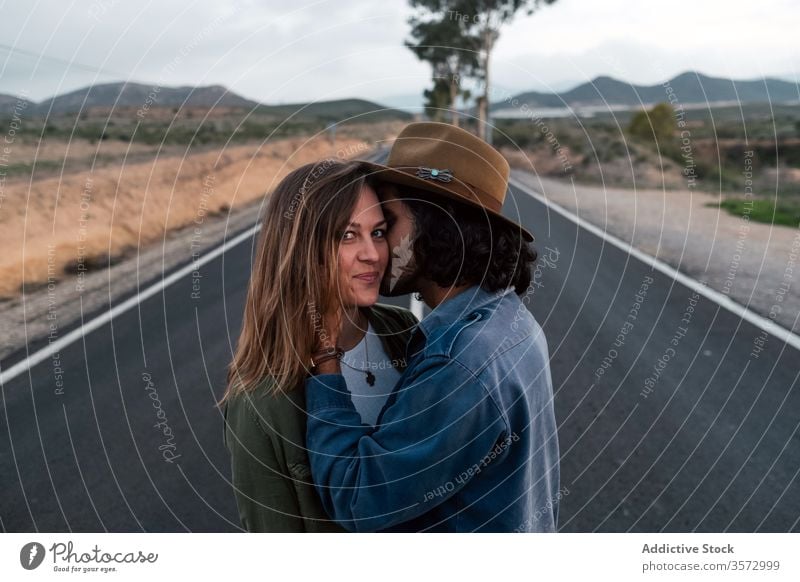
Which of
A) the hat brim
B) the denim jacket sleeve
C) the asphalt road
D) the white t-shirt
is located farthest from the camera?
the asphalt road

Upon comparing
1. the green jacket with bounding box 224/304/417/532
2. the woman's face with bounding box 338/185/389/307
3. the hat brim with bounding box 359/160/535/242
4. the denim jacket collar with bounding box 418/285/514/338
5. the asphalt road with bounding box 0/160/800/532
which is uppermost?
the hat brim with bounding box 359/160/535/242

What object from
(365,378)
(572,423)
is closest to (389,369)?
(365,378)

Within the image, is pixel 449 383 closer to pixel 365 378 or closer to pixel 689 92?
pixel 365 378

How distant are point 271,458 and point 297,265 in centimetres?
35

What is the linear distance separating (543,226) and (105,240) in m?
4.57

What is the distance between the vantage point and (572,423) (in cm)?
365

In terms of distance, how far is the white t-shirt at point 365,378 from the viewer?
58.5 inches

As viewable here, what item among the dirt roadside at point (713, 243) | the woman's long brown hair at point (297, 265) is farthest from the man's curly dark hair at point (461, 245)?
the dirt roadside at point (713, 243)

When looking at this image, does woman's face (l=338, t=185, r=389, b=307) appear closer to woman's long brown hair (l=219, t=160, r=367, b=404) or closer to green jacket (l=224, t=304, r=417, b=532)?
woman's long brown hair (l=219, t=160, r=367, b=404)

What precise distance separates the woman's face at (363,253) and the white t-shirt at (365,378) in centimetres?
13

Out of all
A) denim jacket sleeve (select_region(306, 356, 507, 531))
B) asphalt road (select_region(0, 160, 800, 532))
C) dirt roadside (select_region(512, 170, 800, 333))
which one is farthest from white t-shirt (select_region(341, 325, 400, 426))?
dirt roadside (select_region(512, 170, 800, 333))

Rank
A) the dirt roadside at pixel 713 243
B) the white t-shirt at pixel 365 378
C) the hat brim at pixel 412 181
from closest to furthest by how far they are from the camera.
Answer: the hat brim at pixel 412 181
the white t-shirt at pixel 365 378
the dirt roadside at pixel 713 243

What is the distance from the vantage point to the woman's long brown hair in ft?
4.45

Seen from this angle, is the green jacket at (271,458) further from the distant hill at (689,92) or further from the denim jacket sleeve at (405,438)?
the distant hill at (689,92)
